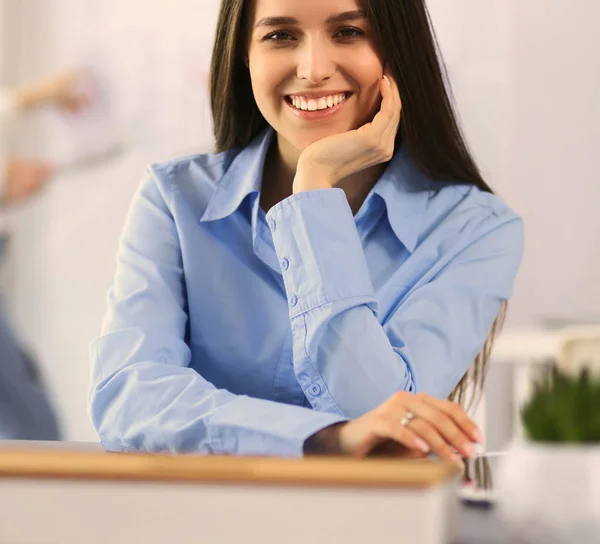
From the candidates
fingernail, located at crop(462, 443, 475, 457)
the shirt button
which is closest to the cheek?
the shirt button

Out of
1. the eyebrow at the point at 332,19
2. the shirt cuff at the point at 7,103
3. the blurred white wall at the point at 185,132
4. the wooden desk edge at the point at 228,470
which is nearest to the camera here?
the wooden desk edge at the point at 228,470

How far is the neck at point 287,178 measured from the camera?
1.48m

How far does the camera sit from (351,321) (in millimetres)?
1086

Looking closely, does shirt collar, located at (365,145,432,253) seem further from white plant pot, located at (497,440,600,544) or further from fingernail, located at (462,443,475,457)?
white plant pot, located at (497,440,600,544)

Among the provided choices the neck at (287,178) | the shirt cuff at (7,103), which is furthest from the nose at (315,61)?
Result: the shirt cuff at (7,103)

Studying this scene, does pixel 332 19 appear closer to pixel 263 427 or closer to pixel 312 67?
pixel 312 67

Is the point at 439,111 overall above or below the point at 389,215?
above

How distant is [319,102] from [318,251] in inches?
14.5

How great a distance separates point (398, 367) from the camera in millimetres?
1126

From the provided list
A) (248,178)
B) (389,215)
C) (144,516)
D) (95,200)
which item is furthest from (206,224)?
(95,200)

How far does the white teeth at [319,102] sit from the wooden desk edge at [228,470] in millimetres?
927

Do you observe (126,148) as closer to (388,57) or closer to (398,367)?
(388,57)

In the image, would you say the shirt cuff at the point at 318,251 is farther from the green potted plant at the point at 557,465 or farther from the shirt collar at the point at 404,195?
the green potted plant at the point at 557,465

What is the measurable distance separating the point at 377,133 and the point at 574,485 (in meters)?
0.87
